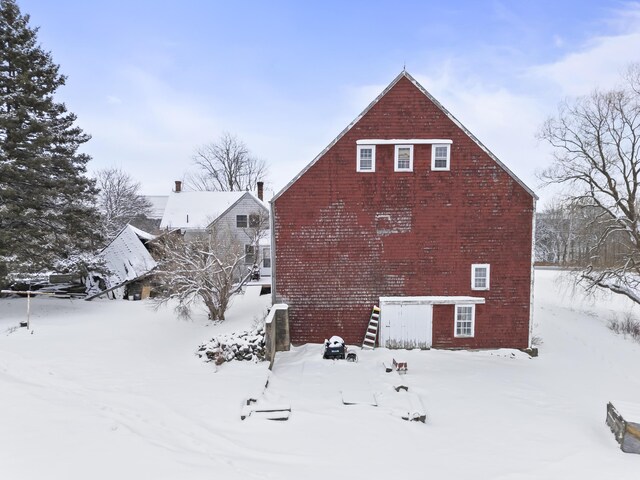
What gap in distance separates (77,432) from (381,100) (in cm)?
1307

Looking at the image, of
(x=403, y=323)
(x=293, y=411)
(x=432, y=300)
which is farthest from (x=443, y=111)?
(x=293, y=411)

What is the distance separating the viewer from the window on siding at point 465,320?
1431 cm

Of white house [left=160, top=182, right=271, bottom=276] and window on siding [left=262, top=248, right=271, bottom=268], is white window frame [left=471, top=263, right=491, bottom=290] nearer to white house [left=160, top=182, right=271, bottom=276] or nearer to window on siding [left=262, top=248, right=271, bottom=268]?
white house [left=160, top=182, right=271, bottom=276]

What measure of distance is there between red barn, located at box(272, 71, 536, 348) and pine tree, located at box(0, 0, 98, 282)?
36.1 ft

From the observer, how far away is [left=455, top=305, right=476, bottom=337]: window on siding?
14.3 m

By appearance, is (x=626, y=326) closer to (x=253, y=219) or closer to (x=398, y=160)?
(x=398, y=160)

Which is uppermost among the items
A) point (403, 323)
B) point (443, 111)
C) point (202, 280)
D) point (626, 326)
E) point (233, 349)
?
point (443, 111)

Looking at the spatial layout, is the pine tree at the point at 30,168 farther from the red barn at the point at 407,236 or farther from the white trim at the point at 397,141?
the white trim at the point at 397,141

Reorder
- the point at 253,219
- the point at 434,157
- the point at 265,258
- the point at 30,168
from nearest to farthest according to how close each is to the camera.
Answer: the point at 434,157
the point at 30,168
the point at 253,219
the point at 265,258

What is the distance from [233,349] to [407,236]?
7.39 meters

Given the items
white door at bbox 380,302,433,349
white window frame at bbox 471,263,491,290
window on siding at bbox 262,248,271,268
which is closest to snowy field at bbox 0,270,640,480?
white door at bbox 380,302,433,349

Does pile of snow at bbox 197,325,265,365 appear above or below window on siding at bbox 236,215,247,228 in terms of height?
below

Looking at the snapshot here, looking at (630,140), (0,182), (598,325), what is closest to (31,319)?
(0,182)

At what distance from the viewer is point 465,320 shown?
14359mm
